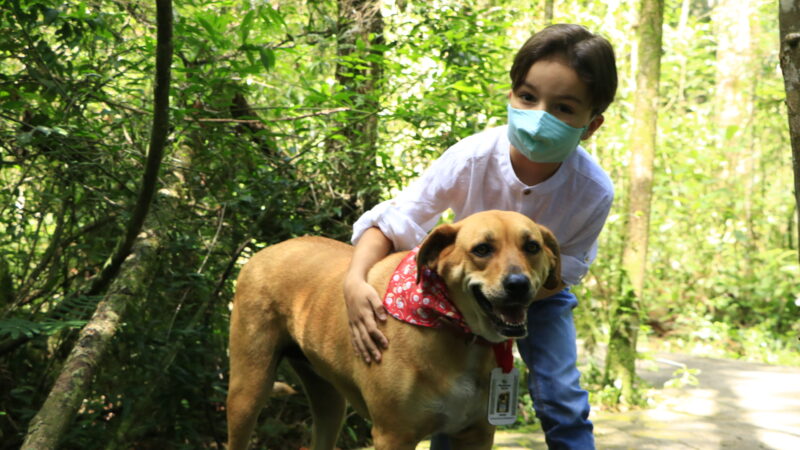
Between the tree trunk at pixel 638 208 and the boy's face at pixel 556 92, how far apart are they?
4.20 meters

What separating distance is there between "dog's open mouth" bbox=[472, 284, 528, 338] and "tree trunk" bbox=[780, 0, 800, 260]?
1031 millimetres

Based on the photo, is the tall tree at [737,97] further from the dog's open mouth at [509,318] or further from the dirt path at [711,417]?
the dog's open mouth at [509,318]

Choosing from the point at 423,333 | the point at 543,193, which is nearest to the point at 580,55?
the point at 543,193

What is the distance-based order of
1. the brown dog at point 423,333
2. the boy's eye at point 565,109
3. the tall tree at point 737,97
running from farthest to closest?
1. the tall tree at point 737,97
2. the boy's eye at point 565,109
3. the brown dog at point 423,333

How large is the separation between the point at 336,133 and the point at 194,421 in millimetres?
2249

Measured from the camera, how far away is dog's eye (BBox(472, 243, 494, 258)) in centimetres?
274

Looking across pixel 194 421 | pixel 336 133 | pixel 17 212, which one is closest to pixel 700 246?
pixel 336 133

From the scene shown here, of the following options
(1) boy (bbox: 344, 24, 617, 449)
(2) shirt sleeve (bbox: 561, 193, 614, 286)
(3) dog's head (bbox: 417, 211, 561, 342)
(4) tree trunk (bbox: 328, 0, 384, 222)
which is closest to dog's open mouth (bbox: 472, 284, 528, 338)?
(3) dog's head (bbox: 417, 211, 561, 342)

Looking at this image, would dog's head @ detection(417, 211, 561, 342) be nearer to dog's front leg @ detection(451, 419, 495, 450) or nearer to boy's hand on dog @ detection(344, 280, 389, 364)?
boy's hand on dog @ detection(344, 280, 389, 364)

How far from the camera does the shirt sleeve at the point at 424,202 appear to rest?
321 centimetres

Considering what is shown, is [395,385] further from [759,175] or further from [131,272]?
[759,175]

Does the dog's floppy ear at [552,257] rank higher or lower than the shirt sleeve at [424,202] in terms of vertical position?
lower

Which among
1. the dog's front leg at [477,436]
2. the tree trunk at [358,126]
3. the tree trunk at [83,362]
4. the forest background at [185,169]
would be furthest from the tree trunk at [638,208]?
the tree trunk at [83,362]

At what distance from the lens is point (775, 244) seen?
13.9m
